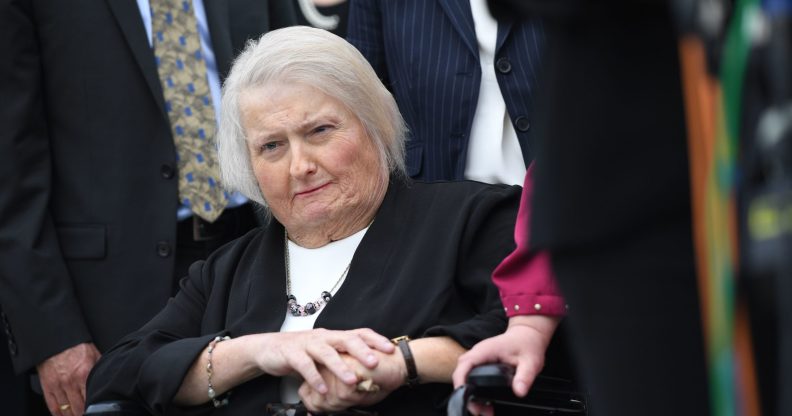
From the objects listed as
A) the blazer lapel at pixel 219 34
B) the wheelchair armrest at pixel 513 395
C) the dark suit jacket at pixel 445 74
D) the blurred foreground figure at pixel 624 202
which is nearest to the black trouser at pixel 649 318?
the blurred foreground figure at pixel 624 202

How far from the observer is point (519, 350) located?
2.54 m

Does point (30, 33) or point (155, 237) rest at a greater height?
point (30, 33)

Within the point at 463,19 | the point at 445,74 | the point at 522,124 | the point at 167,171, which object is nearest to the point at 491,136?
the point at 522,124

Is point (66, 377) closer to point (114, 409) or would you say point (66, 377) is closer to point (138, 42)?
point (114, 409)

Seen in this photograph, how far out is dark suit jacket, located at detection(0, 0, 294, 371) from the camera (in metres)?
3.60

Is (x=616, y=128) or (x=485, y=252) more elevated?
(x=616, y=128)

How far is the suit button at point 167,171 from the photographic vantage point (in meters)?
3.76

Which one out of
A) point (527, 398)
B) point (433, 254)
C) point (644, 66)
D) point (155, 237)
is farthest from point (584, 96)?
point (155, 237)

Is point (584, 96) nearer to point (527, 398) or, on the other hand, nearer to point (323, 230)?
point (527, 398)

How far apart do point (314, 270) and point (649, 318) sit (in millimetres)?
1690

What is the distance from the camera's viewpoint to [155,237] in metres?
3.75

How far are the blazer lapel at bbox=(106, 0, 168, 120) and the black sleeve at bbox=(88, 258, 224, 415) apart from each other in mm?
716

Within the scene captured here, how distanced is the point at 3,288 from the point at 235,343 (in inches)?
40.3

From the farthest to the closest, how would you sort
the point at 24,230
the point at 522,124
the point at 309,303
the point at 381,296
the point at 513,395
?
the point at 24,230, the point at 522,124, the point at 309,303, the point at 381,296, the point at 513,395
